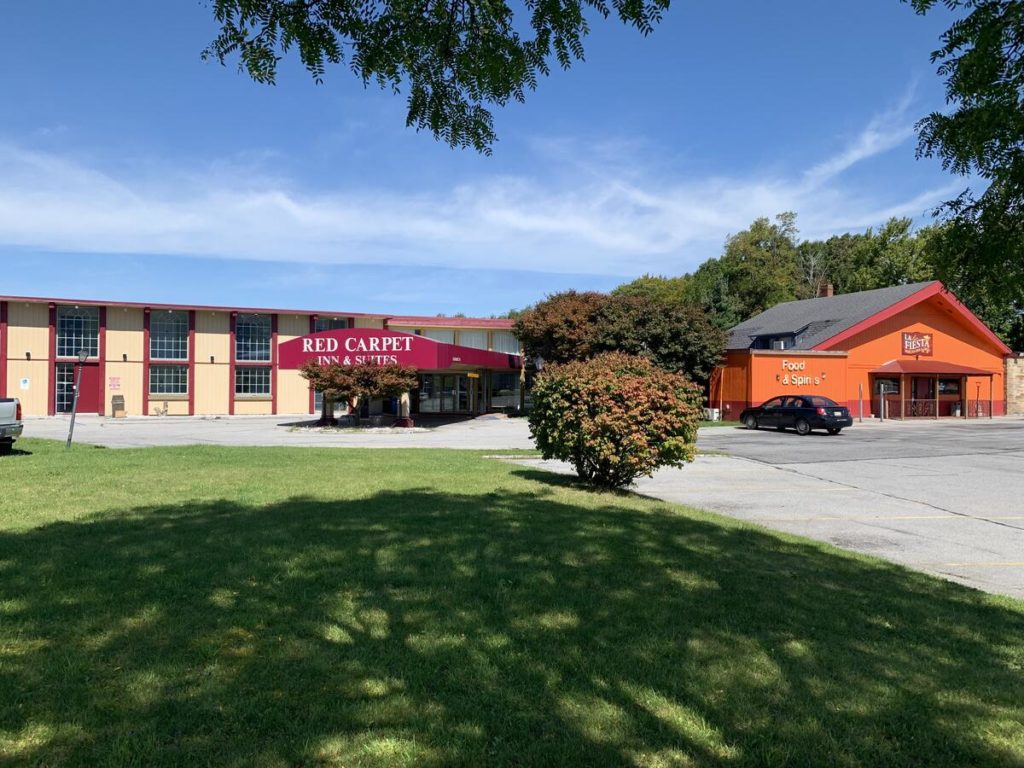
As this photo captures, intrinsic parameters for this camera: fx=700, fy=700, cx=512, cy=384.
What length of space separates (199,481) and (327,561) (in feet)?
19.7

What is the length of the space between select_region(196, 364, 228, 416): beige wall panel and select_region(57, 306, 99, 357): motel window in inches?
230

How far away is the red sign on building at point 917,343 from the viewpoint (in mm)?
41250

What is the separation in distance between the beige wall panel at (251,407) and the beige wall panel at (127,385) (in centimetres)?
544

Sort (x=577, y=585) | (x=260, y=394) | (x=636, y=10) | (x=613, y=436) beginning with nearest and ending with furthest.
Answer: (x=636, y=10) < (x=577, y=585) < (x=613, y=436) < (x=260, y=394)

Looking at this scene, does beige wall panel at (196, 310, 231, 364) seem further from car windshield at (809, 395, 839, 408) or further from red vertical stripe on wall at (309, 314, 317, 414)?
car windshield at (809, 395, 839, 408)

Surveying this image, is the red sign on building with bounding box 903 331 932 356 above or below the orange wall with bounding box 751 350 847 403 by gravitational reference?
above

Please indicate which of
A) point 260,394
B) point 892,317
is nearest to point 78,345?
point 260,394

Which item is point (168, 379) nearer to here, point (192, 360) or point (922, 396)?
point (192, 360)

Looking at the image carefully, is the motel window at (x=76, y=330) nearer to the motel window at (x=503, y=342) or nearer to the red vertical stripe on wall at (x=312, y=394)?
the red vertical stripe on wall at (x=312, y=394)

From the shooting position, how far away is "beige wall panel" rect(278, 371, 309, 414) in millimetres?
44750

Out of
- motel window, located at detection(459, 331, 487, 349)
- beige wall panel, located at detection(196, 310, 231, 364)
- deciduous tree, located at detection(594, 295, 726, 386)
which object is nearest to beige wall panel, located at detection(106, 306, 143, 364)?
beige wall panel, located at detection(196, 310, 231, 364)

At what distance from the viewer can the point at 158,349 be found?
139ft

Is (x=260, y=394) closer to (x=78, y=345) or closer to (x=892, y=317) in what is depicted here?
(x=78, y=345)

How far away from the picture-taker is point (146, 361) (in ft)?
137
